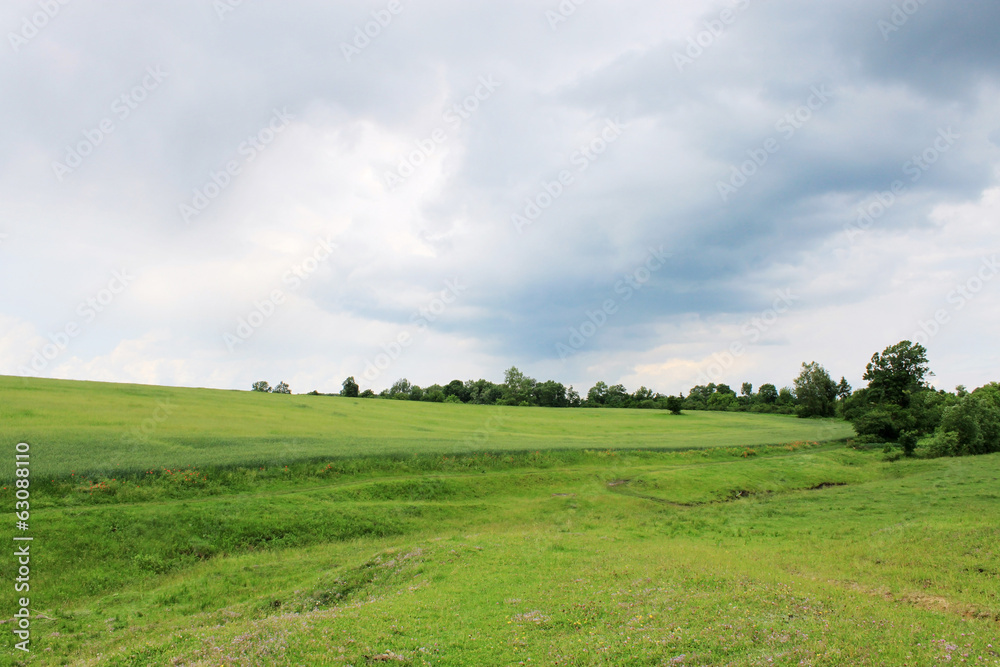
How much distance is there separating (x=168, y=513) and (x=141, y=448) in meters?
11.2

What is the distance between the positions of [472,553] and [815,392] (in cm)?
14136

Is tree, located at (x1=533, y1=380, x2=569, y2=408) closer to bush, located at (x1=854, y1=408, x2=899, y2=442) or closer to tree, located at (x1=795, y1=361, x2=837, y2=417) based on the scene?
tree, located at (x1=795, y1=361, x2=837, y2=417)

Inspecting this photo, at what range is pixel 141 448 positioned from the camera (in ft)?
113

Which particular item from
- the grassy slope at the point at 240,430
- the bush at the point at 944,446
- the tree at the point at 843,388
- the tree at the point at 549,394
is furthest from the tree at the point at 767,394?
the bush at the point at 944,446

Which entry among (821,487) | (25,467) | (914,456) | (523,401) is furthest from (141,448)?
(523,401)

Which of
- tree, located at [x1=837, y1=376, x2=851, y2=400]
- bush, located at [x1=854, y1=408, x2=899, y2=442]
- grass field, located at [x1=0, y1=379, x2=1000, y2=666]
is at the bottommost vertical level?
grass field, located at [x1=0, y1=379, x2=1000, y2=666]

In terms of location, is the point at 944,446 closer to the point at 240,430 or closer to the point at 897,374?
the point at 897,374

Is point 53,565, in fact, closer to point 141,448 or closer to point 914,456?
point 141,448

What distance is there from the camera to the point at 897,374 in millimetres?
81750

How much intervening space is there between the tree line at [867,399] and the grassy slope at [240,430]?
28.8 ft

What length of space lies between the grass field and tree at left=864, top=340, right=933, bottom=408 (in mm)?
36784

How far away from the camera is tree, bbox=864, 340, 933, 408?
81625mm

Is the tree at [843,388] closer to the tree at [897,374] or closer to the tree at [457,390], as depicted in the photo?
the tree at [897,374]

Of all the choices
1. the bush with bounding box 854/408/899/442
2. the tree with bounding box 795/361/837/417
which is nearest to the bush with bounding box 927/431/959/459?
the bush with bounding box 854/408/899/442
